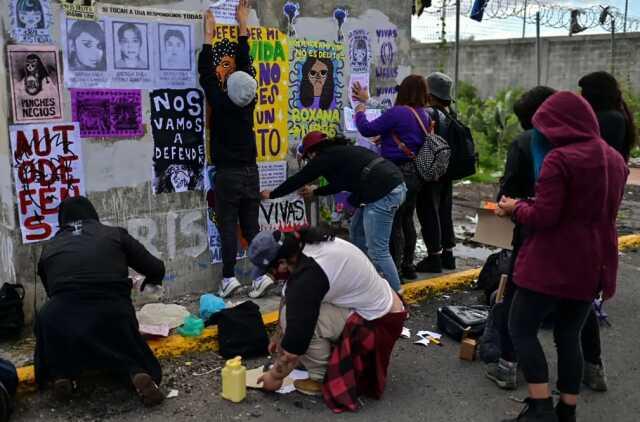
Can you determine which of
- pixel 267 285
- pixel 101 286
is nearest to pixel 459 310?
pixel 267 285

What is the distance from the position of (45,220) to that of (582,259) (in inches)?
142

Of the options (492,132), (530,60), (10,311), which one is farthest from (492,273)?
(530,60)

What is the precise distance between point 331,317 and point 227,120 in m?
2.05

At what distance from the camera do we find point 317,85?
20.6 ft

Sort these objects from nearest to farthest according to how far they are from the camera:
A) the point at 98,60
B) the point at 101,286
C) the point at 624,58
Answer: the point at 101,286
the point at 98,60
the point at 624,58

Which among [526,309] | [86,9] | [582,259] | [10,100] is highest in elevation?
[86,9]

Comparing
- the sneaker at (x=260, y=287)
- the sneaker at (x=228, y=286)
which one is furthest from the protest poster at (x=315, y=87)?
the sneaker at (x=228, y=286)

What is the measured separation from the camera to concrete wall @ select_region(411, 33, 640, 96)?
57.2ft

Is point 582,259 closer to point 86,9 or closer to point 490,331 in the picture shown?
point 490,331

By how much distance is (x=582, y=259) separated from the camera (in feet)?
11.3

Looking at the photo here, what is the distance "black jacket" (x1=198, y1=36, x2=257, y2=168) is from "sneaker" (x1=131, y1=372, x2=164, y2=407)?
2068mm

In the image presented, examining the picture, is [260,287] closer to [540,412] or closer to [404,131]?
[404,131]

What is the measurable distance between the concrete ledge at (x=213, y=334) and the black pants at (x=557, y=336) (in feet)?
6.99

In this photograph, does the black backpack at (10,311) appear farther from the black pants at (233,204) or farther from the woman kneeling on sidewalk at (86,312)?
the black pants at (233,204)
